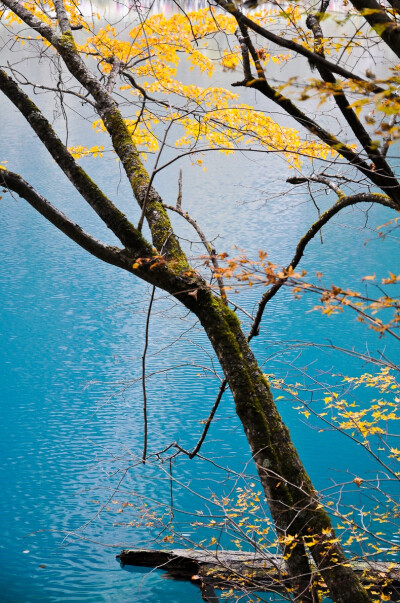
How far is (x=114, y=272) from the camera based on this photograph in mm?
11234

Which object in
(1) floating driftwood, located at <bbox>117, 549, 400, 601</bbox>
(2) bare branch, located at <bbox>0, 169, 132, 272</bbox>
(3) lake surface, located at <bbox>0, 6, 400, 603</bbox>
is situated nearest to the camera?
(2) bare branch, located at <bbox>0, 169, 132, 272</bbox>

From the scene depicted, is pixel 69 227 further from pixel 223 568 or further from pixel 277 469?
pixel 223 568

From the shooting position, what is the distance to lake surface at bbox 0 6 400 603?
445cm

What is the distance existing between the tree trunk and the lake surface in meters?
0.31

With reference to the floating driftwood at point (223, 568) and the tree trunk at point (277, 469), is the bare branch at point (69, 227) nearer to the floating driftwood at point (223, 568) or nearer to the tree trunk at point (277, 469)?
the tree trunk at point (277, 469)

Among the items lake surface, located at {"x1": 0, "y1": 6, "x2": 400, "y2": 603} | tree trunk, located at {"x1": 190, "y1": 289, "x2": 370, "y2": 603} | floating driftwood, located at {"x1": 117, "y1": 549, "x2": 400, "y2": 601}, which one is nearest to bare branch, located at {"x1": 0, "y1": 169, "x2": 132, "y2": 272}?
tree trunk, located at {"x1": 190, "y1": 289, "x2": 370, "y2": 603}

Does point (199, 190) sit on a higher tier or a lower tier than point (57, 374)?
higher

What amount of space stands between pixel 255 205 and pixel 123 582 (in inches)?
449

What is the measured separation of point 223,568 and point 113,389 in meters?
4.27

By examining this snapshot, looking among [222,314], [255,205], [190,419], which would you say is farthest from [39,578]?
[255,205]

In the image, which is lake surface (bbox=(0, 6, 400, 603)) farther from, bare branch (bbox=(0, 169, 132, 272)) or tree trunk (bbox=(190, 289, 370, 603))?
bare branch (bbox=(0, 169, 132, 272))

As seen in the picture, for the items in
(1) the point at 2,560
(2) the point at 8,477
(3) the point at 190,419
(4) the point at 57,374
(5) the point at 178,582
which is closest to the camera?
(5) the point at 178,582

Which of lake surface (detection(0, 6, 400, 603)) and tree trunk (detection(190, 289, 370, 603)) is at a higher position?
lake surface (detection(0, 6, 400, 603))

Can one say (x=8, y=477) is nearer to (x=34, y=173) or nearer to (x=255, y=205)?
(x=255, y=205)
